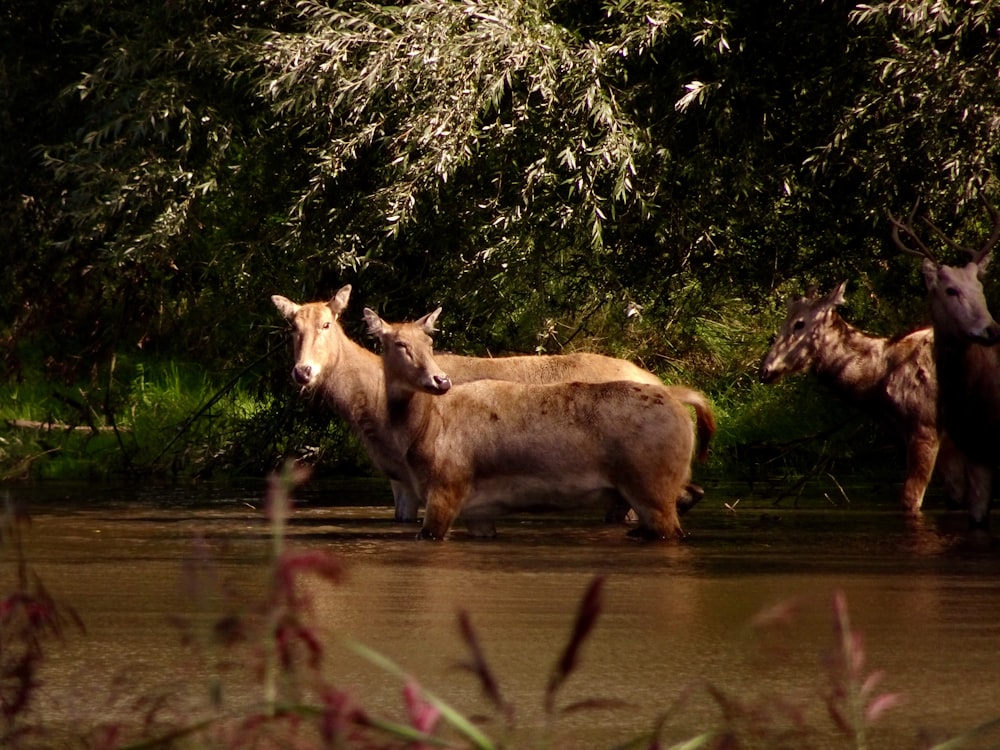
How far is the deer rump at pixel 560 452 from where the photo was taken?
12562mm

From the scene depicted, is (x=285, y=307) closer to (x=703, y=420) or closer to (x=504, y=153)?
(x=504, y=153)

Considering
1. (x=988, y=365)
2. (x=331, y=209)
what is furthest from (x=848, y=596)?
(x=331, y=209)

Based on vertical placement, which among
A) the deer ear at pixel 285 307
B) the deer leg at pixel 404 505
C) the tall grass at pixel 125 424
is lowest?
the tall grass at pixel 125 424

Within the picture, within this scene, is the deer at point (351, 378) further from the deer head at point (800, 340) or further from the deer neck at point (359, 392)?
the deer head at point (800, 340)

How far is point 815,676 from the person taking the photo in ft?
22.6

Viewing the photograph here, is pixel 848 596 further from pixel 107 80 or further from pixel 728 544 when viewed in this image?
pixel 107 80

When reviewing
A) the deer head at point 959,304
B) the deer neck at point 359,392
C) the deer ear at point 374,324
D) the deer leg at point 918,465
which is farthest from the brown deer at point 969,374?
the deer neck at point 359,392

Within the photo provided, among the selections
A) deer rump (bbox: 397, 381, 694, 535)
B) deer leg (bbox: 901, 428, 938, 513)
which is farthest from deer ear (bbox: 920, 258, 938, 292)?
deer leg (bbox: 901, 428, 938, 513)

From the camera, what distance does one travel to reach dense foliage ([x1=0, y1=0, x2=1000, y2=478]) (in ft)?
47.8

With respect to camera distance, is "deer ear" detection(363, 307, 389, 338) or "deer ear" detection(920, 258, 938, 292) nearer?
"deer ear" detection(920, 258, 938, 292)

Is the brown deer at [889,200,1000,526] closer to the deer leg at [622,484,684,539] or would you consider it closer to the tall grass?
the deer leg at [622,484,684,539]

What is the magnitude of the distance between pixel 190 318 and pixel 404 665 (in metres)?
15.9

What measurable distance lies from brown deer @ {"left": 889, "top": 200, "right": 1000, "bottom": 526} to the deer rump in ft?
6.24

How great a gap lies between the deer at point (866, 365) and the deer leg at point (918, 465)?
0.01m
